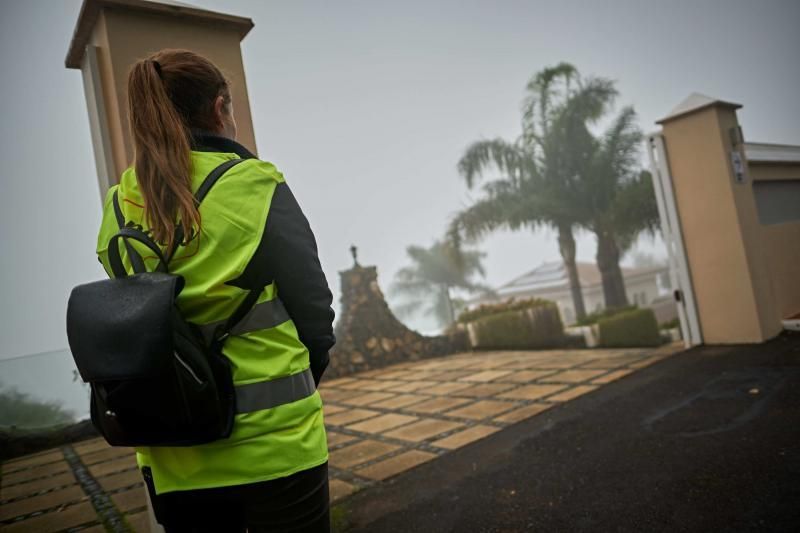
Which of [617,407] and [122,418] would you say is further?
[617,407]

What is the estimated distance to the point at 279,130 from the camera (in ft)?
73.0

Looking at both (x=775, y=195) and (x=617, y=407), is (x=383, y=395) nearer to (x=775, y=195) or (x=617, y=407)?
(x=617, y=407)

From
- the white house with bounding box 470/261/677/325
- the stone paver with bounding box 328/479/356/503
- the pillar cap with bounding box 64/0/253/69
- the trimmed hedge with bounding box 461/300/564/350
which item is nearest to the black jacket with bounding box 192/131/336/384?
the pillar cap with bounding box 64/0/253/69

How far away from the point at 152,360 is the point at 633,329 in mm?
6289

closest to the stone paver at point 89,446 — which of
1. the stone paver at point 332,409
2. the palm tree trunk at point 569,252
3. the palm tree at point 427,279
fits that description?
the stone paver at point 332,409

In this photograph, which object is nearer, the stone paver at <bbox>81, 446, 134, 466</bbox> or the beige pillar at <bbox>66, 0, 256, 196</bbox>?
the beige pillar at <bbox>66, 0, 256, 196</bbox>

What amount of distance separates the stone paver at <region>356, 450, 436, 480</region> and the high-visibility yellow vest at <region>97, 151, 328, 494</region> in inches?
79.4

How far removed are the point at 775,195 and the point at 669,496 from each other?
184 inches

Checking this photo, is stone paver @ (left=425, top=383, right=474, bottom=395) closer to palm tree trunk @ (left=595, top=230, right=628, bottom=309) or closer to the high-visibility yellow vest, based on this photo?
the high-visibility yellow vest

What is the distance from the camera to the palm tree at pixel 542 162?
12.3 m

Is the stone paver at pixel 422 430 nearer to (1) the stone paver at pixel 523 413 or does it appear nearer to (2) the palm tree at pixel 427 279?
(1) the stone paver at pixel 523 413

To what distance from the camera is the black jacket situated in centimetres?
99

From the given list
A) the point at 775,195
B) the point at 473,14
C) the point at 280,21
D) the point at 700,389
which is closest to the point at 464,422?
the point at 700,389

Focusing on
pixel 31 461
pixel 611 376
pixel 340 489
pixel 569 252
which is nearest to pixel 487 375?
pixel 611 376
